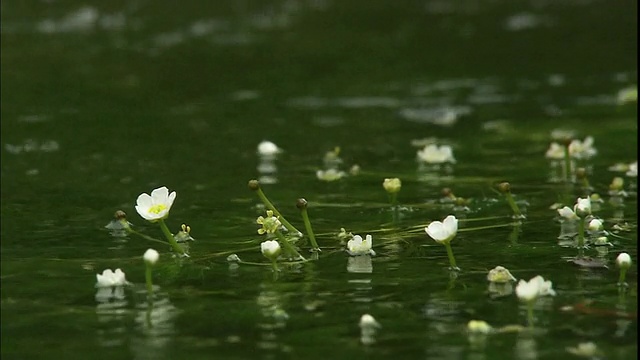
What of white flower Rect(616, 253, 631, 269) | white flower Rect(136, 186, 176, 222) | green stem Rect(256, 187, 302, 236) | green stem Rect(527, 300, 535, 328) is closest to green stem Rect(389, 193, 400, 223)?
green stem Rect(256, 187, 302, 236)

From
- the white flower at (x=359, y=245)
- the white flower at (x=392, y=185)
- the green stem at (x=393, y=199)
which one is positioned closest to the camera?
the white flower at (x=359, y=245)

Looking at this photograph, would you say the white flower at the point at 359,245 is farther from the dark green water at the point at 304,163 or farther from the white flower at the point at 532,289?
the white flower at the point at 532,289

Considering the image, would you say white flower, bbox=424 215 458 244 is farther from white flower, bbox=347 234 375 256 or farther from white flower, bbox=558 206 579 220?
white flower, bbox=558 206 579 220

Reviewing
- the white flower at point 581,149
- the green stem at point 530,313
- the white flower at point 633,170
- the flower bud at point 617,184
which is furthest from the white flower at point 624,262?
the white flower at point 581,149

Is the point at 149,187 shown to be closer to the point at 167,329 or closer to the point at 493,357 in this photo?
the point at 167,329

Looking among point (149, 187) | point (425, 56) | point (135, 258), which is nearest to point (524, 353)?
point (135, 258)

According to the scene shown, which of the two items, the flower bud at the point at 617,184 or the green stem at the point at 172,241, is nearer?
the green stem at the point at 172,241

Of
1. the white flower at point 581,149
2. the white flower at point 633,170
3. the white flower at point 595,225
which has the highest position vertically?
the white flower at point 581,149

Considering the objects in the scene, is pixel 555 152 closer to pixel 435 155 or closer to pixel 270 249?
pixel 435 155

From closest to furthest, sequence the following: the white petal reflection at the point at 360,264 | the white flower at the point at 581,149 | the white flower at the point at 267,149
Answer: the white petal reflection at the point at 360,264, the white flower at the point at 581,149, the white flower at the point at 267,149
